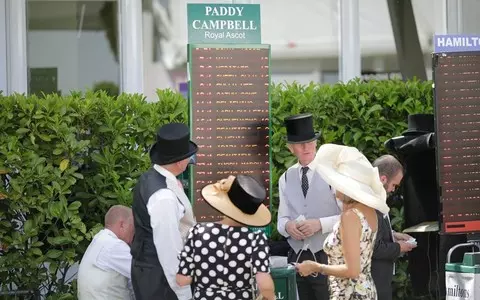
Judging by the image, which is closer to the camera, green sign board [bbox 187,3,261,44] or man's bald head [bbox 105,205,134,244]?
man's bald head [bbox 105,205,134,244]

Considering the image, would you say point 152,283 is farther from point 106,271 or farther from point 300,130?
point 300,130

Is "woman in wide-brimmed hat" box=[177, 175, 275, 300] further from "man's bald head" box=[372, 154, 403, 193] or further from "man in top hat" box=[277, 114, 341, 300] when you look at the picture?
"man's bald head" box=[372, 154, 403, 193]

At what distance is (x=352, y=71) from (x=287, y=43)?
0.64 metres

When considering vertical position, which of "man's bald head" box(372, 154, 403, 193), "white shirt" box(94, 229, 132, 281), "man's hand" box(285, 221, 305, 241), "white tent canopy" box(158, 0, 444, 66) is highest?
"white tent canopy" box(158, 0, 444, 66)

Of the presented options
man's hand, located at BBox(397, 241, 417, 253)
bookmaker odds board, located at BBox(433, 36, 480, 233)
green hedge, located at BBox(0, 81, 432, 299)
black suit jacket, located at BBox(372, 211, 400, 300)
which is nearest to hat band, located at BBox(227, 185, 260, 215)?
black suit jacket, located at BBox(372, 211, 400, 300)

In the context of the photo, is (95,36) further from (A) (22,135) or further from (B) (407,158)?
(B) (407,158)

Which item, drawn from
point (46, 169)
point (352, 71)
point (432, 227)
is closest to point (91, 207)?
point (46, 169)

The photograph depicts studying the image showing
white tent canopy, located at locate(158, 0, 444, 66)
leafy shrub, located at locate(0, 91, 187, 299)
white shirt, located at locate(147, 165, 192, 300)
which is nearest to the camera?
white shirt, located at locate(147, 165, 192, 300)

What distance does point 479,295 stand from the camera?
22.9 feet

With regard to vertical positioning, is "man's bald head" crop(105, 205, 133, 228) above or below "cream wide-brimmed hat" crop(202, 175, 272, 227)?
below

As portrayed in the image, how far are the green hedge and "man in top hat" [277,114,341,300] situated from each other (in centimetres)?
90

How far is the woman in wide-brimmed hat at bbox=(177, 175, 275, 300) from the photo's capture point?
5.53 m

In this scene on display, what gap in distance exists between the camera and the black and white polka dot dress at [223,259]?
218 inches

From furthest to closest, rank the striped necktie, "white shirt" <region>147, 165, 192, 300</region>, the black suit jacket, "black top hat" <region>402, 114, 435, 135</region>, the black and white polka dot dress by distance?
1. "black top hat" <region>402, 114, 435, 135</region>
2. the striped necktie
3. the black suit jacket
4. "white shirt" <region>147, 165, 192, 300</region>
5. the black and white polka dot dress
